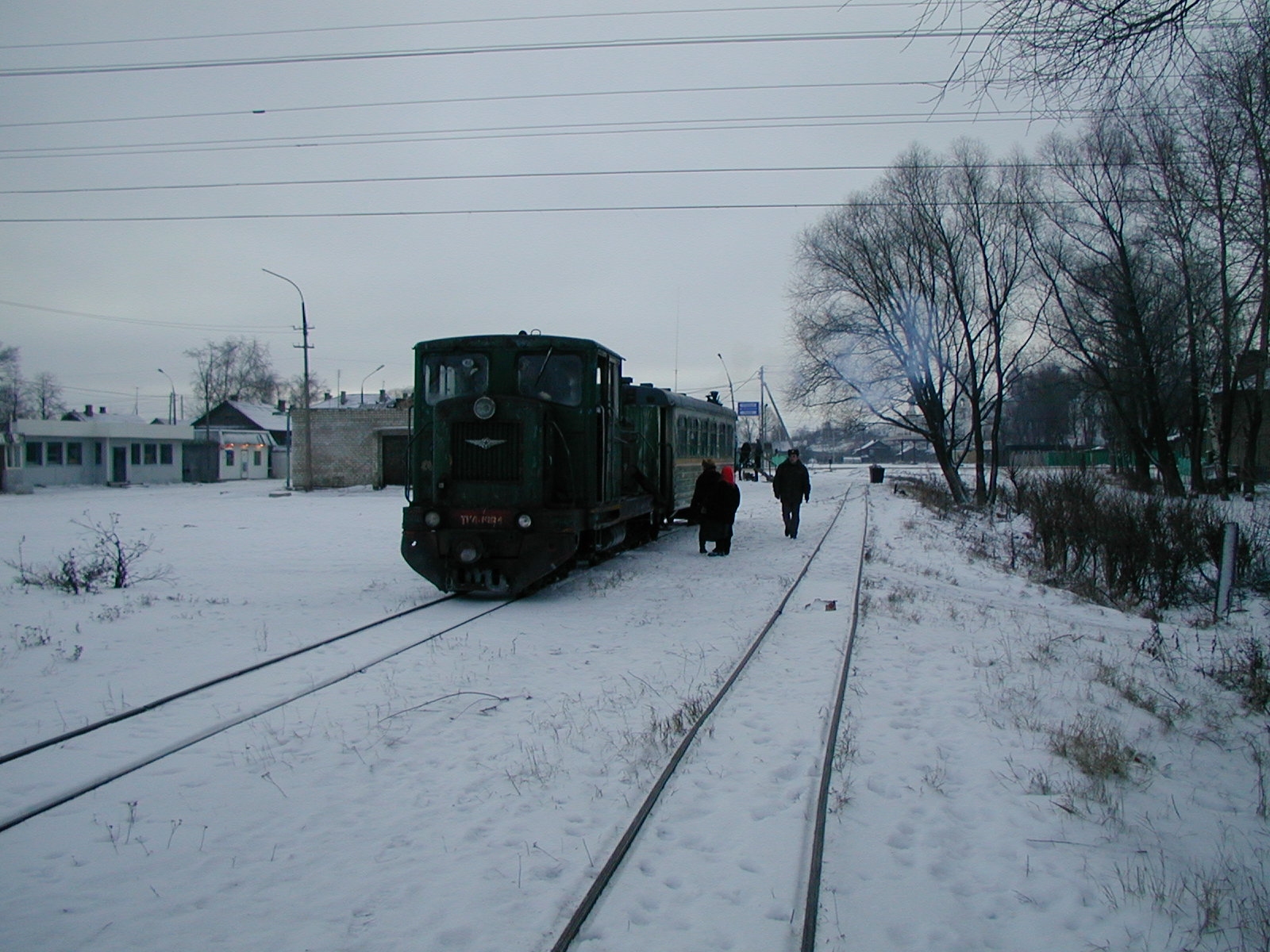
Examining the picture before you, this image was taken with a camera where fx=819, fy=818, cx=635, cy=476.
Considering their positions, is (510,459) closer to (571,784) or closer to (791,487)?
(571,784)

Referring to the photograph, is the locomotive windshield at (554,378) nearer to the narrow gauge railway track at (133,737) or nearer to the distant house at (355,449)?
the narrow gauge railway track at (133,737)

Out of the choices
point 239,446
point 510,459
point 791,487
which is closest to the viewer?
point 510,459

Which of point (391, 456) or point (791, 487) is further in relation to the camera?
point (391, 456)

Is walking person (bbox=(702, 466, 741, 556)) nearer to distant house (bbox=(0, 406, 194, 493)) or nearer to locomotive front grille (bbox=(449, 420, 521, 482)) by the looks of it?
locomotive front grille (bbox=(449, 420, 521, 482))

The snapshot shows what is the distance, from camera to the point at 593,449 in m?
10.5

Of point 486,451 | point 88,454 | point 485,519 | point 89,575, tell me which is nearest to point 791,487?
point 486,451

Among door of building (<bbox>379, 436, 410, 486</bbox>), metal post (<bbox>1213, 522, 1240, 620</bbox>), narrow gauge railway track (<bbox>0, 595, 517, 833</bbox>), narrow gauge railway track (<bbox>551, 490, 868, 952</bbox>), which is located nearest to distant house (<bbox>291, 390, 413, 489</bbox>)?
door of building (<bbox>379, 436, 410, 486</bbox>)

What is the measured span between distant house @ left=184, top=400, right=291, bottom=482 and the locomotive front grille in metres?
34.0

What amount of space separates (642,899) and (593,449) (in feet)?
24.5

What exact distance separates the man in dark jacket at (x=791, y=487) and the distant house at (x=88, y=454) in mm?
37903

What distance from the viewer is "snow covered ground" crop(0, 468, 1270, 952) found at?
325cm

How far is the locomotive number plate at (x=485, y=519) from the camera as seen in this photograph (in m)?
9.73

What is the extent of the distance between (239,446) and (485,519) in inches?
2076

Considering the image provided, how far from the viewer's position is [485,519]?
9766 mm
